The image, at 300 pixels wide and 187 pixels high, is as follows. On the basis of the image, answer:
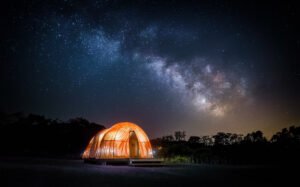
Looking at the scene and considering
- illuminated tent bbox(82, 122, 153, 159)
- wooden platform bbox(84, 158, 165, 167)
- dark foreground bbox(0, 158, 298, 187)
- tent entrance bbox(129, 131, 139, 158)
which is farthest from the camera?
tent entrance bbox(129, 131, 139, 158)

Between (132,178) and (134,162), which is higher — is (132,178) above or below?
below

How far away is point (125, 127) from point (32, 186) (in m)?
14.5

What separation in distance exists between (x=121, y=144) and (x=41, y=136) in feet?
88.3

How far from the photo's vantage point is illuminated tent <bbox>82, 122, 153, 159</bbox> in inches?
851

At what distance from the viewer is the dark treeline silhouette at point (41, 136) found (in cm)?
4116

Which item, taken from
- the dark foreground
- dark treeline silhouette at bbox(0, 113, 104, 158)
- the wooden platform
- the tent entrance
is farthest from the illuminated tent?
dark treeline silhouette at bbox(0, 113, 104, 158)

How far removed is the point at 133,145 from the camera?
23.3m

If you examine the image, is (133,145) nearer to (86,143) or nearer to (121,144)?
(121,144)

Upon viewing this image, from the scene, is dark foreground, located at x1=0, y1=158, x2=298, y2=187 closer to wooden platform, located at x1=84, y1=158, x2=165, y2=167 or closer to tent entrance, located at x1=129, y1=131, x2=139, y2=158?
wooden platform, located at x1=84, y1=158, x2=165, y2=167

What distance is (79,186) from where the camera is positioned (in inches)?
324

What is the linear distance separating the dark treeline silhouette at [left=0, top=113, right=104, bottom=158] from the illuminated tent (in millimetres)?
16498

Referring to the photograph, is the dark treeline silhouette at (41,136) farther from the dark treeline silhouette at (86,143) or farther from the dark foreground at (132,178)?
the dark foreground at (132,178)

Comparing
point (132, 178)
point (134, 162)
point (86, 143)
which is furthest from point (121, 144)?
Result: point (86, 143)

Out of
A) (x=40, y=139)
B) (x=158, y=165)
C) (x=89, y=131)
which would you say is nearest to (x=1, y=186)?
(x=158, y=165)
